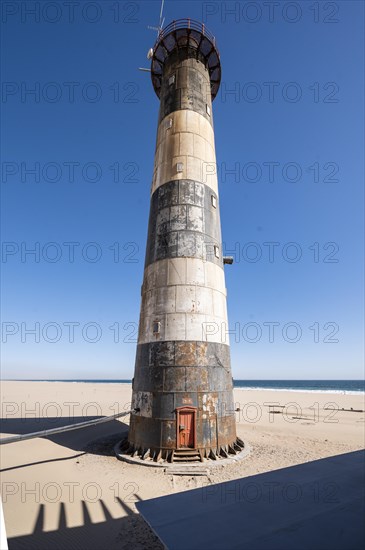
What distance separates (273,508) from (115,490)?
757cm

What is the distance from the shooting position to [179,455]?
1200cm

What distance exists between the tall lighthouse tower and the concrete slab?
729cm

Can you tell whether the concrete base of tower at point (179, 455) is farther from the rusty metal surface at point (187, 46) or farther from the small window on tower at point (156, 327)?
the rusty metal surface at point (187, 46)

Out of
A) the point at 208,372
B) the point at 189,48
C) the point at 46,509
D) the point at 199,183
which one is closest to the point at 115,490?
the point at 46,509

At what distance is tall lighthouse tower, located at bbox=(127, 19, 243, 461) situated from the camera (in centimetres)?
1254

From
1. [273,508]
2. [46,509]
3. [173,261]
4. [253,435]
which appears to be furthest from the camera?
[253,435]

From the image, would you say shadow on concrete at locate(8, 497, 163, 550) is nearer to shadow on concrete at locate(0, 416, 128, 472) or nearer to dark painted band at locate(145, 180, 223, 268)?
shadow on concrete at locate(0, 416, 128, 472)

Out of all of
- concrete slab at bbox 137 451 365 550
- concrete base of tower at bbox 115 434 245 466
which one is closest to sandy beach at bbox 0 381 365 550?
concrete base of tower at bbox 115 434 245 466

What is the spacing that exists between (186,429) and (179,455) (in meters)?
0.96

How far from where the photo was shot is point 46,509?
8867mm

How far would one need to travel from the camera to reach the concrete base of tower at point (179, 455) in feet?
38.8

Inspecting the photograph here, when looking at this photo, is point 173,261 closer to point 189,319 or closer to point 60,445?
point 189,319

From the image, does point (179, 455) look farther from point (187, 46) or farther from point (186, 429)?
point (187, 46)

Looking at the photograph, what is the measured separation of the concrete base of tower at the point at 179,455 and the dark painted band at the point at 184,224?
323 inches
